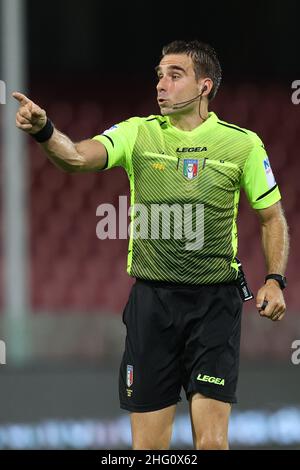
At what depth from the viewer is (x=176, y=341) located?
13.1 feet

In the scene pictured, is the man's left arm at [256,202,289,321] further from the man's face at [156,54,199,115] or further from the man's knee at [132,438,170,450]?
the man's knee at [132,438,170,450]

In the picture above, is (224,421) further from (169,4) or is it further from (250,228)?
(169,4)

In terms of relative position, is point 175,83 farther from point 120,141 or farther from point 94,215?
point 94,215

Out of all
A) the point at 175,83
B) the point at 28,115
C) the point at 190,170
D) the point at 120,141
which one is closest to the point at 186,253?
the point at 190,170

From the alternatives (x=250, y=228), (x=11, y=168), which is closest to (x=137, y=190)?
(x=11, y=168)

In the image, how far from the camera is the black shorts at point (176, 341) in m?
3.96

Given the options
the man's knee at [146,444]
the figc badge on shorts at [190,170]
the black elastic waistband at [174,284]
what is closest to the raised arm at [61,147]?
the figc badge on shorts at [190,170]

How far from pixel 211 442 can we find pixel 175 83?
103cm

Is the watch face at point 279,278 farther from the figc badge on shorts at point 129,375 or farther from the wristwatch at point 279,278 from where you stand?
the figc badge on shorts at point 129,375

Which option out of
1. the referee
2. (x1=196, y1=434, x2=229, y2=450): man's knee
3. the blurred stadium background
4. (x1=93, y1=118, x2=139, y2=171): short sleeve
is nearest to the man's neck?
the referee

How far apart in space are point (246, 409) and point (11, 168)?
4.39 ft

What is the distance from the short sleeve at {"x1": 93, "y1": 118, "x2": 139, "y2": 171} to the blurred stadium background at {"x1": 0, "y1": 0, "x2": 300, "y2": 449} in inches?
60.7

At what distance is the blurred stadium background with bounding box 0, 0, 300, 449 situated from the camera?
17.8 ft
